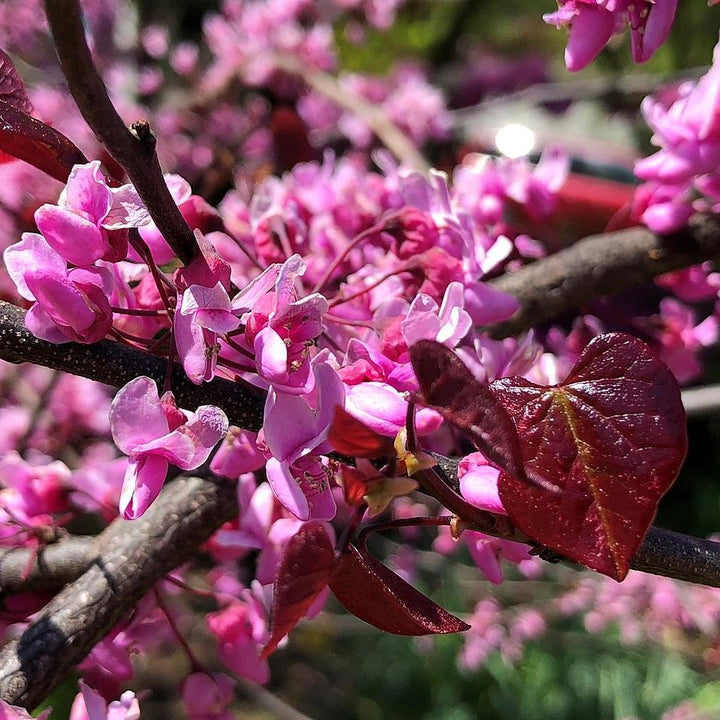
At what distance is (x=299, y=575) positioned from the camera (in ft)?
1.23

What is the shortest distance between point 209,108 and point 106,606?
6.44 ft

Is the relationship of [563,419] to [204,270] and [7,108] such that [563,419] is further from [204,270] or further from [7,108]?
[7,108]

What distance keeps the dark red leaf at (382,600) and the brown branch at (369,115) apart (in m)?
0.93

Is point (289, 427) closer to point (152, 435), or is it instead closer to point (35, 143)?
point (152, 435)

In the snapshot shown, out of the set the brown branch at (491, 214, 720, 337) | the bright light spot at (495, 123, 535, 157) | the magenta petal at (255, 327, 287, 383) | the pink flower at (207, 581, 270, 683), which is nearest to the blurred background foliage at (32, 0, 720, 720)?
the bright light spot at (495, 123, 535, 157)

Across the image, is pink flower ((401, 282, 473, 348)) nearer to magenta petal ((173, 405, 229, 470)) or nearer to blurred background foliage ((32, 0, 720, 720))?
magenta petal ((173, 405, 229, 470))

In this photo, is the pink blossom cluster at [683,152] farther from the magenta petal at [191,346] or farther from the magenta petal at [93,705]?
the magenta petal at [93,705]

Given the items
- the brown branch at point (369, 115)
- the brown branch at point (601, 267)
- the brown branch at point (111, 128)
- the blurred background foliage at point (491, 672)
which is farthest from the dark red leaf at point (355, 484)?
the blurred background foliage at point (491, 672)

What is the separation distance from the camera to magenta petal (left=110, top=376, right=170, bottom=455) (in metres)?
0.36

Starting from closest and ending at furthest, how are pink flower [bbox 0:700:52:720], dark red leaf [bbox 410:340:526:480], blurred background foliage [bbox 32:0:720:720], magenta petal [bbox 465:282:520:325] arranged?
dark red leaf [bbox 410:340:526:480], pink flower [bbox 0:700:52:720], magenta petal [bbox 465:282:520:325], blurred background foliage [bbox 32:0:720:720]

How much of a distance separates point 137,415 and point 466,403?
0.55 feet

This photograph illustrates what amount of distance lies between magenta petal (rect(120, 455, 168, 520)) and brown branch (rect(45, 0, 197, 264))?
4.6 inches

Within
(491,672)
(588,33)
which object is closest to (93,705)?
(588,33)

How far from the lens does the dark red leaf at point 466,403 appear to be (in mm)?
310
